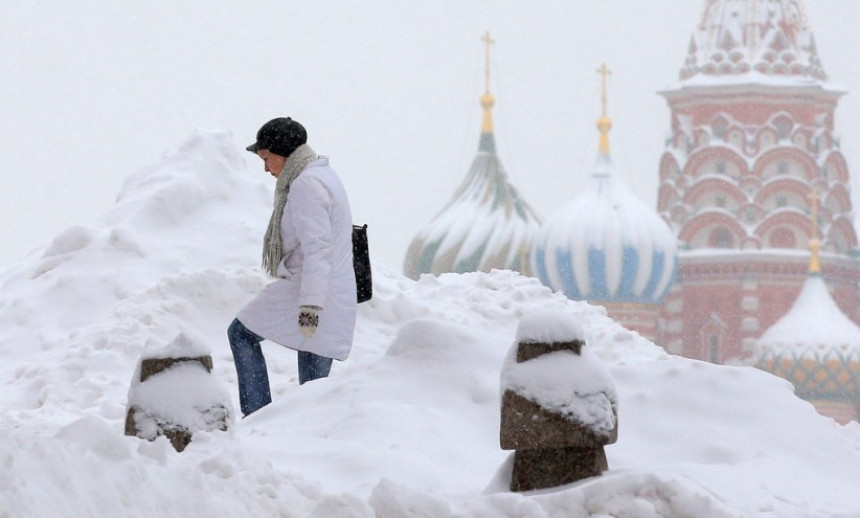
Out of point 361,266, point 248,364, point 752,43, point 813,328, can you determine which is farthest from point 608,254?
point 248,364

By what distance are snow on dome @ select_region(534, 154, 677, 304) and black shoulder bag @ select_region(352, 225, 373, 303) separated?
4413 cm

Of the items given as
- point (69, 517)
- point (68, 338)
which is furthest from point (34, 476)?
point (68, 338)

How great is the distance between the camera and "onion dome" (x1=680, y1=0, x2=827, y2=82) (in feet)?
184

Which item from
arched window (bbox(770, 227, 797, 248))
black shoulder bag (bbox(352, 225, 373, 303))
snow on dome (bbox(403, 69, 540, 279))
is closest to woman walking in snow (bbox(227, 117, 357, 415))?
black shoulder bag (bbox(352, 225, 373, 303))

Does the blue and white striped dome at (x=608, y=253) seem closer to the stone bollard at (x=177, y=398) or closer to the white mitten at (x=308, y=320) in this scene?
the white mitten at (x=308, y=320)

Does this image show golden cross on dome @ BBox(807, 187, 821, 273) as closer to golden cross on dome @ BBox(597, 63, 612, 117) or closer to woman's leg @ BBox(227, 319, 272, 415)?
golden cross on dome @ BBox(597, 63, 612, 117)

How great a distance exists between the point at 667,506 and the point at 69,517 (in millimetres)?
1508

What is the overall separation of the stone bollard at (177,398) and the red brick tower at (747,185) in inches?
1960

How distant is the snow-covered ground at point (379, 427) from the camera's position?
13.7ft

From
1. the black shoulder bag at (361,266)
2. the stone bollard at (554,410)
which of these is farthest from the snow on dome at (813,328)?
the stone bollard at (554,410)

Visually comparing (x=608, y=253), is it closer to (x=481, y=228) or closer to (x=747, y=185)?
(x=481, y=228)

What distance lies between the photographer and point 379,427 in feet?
18.2

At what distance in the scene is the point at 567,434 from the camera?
192 inches

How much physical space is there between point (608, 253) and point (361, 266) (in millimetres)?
45377
